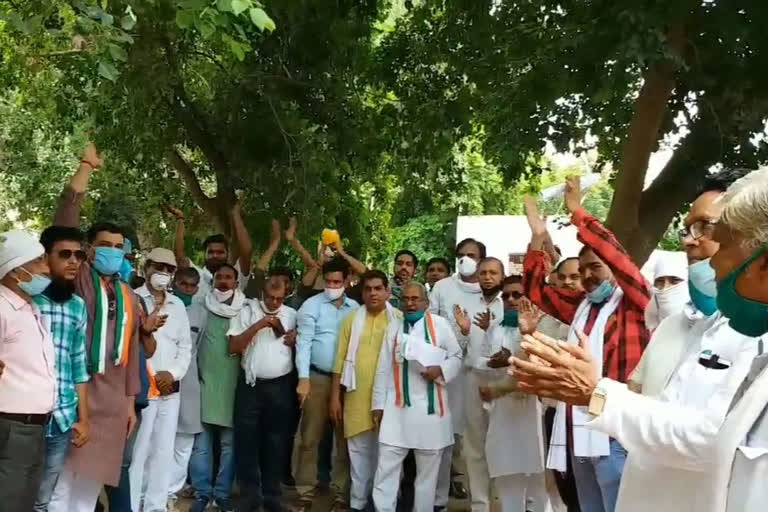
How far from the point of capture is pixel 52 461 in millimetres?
5312

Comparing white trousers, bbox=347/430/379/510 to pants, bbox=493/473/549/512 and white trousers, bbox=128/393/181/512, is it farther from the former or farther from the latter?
white trousers, bbox=128/393/181/512

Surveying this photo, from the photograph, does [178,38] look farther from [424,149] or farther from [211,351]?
[211,351]

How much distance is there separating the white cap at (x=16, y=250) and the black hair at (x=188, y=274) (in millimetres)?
2347

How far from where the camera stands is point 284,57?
9.68 metres

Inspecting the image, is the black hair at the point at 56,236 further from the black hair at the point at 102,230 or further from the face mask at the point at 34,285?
the black hair at the point at 102,230

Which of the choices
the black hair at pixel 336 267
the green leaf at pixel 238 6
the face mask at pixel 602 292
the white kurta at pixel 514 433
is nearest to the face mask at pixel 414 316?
the white kurta at pixel 514 433

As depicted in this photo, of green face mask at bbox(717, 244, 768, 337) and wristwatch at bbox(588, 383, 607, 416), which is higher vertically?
green face mask at bbox(717, 244, 768, 337)

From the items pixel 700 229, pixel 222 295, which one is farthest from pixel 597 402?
pixel 222 295

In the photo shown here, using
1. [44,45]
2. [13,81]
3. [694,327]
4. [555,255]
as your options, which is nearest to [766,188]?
[694,327]

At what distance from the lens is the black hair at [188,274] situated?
24.5 feet

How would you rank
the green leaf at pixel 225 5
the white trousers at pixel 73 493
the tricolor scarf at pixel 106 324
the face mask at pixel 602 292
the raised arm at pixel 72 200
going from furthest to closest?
the raised arm at pixel 72 200 → the tricolor scarf at pixel 106 324 → the white trousers at pixel 73 493 → the face mask at pixel 602 292 → the green leaf at pixel 225 5

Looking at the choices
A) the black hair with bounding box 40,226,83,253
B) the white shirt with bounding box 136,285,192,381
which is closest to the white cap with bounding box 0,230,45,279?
the black hair with bounding box 40,226,83,253

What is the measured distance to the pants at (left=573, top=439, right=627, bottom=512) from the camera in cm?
496

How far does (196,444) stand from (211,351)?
2.44 feet
